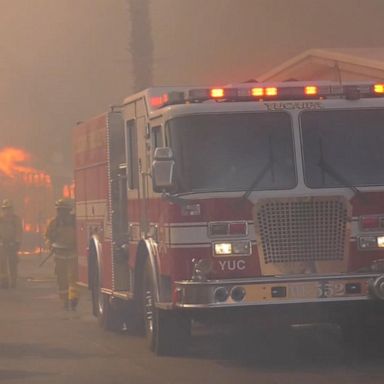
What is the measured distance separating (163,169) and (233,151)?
56 centimetres

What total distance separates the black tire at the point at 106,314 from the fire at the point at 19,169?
69.7 feet

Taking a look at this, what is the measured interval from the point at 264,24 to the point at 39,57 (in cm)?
893

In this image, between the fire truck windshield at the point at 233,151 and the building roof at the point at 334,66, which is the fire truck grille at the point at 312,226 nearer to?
the fire truck windshield at the point at 233,151

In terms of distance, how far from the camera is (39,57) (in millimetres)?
38438

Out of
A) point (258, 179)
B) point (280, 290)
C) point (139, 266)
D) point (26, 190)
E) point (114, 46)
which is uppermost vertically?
point (114, 46)

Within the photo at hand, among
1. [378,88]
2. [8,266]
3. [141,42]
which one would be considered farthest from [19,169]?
[378,88]

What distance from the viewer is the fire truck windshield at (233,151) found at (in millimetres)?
8688

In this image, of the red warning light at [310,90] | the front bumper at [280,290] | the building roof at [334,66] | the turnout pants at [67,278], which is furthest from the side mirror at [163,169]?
the building roof at [334,66]

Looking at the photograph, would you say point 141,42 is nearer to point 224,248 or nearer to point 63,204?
point 63,204

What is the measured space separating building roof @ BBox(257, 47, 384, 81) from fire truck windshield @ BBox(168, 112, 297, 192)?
8.82 metres

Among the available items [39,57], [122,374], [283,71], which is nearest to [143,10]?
[283,71]

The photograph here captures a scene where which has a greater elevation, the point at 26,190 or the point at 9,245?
the point at 26,190

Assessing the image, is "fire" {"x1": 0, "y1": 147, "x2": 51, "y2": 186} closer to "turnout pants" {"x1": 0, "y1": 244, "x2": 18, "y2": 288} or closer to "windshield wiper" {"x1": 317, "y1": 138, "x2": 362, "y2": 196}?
"turnout pants" {"x1": 0, "y1": 244, "x2": 18, "y2": 288}

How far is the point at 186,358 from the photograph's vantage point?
30.5 feet
